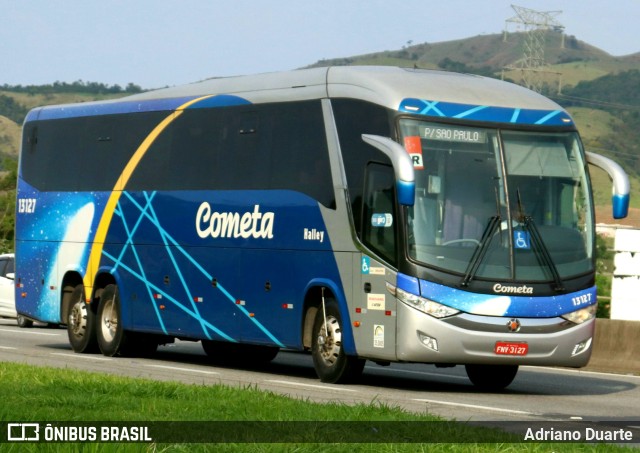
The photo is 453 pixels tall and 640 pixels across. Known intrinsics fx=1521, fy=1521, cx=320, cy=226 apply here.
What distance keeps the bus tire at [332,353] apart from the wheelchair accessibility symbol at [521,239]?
236cm

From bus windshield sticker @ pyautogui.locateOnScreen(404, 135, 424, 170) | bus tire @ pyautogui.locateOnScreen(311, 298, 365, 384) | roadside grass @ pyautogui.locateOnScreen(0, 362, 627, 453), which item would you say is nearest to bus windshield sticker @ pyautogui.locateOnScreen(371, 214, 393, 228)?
bus windshield sticker @ pyautogui.locateOnScreen(404, 135, 424, 170)

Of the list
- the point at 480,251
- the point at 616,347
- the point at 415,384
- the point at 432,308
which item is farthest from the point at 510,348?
the point at 616,347

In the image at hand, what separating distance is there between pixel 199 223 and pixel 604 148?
7034 inches

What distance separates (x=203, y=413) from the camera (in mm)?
12484

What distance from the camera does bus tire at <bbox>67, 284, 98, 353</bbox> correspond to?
24062mm

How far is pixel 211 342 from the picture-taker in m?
23.5

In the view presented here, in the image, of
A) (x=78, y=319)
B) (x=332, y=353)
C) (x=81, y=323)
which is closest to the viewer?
(x=332, y=353)

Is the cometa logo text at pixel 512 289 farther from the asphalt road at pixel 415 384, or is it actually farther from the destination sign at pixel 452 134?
the destination sign at pixel 452 134

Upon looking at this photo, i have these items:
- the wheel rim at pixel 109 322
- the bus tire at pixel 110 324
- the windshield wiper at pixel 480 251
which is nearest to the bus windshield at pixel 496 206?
the windshield wiper at pixel 480 251

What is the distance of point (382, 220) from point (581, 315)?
2.63 meters

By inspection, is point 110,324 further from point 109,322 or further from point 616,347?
point 616,347

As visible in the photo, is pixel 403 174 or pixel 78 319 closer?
pixel 403 174

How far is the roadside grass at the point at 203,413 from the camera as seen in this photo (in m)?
10.2

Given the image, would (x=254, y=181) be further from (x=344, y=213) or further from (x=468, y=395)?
(x=468, y=395)
